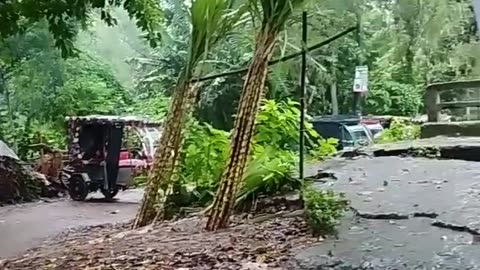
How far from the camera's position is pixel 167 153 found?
4.26 m

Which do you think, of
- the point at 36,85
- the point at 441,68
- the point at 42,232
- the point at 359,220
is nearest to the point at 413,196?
the point at 359,220

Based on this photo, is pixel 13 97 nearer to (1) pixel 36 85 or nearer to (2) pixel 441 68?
(1) pixel 36 85

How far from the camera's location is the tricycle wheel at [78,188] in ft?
30.4

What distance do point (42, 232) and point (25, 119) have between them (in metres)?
6.31

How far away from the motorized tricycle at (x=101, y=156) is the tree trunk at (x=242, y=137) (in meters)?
5.48

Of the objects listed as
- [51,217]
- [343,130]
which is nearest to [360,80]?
[343,130]

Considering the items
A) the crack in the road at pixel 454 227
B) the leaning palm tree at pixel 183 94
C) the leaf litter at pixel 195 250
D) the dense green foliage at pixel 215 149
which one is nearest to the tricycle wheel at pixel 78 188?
the dense green foliage at pixel 215 149

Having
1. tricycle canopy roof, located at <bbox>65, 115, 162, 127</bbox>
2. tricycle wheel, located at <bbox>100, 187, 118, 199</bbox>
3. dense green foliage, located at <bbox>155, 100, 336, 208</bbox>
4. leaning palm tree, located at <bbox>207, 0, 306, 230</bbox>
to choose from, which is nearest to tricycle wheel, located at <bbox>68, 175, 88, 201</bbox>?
tricycle wheel, located at <bbox>100, 187, 118, 199</bbox>

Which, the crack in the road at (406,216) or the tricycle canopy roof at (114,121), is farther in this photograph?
the tricycle canopy roof at (114,121)

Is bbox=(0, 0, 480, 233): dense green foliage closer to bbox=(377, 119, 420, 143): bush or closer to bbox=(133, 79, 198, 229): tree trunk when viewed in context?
bbox=(377, 119, 420, 143): bush

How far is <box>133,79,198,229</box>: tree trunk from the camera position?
13.8 ft

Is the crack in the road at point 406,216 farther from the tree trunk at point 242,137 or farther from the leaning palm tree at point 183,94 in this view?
the leaning palm tree at point 183,94

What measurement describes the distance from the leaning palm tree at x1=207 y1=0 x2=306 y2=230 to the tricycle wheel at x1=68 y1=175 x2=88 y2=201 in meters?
5.89

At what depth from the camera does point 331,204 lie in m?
3.29
